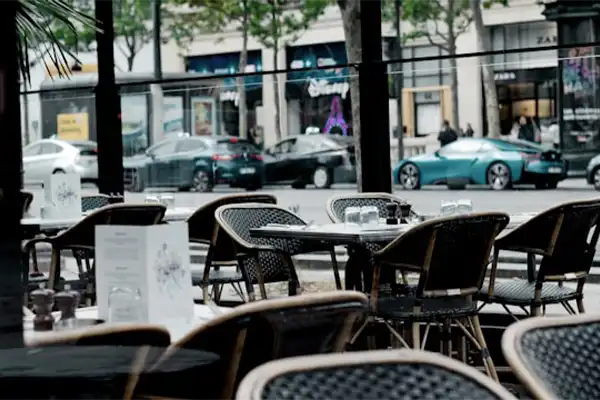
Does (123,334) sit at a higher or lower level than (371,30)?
lower

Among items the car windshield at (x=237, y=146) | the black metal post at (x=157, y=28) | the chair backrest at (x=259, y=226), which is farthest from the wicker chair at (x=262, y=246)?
the black metal post at (x=157, y=28)

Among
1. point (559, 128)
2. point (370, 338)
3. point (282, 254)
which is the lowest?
point (370, 338)

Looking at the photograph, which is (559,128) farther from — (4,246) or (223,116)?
(4,246)

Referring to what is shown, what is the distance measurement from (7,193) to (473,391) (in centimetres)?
97

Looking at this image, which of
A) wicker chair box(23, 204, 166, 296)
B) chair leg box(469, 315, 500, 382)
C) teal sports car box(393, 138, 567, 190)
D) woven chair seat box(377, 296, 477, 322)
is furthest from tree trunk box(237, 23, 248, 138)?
chair leg box(469, 315, 500, 382)

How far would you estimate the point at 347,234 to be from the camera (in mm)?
5379

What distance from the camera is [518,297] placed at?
5.68 metres

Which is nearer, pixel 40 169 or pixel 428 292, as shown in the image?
pixel 428 292

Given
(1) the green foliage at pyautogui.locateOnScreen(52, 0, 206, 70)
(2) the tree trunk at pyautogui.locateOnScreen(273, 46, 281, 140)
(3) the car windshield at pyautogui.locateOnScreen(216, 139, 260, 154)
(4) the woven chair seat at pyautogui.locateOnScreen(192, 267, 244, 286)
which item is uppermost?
(1) the green foliage at pyautogui.locateOnScreen(52, 0, 206, 70)

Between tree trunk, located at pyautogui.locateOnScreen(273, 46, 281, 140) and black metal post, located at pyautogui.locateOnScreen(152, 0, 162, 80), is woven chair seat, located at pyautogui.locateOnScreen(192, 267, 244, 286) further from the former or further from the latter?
black metal post, located at pyautogui.locateOnScreen(152, 0, 162, 80)

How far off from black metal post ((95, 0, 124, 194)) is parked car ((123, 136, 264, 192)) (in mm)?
1157

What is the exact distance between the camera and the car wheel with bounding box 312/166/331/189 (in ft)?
31.4

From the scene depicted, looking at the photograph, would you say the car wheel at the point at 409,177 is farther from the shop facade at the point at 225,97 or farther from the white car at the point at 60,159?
the white car at the point at 60,159

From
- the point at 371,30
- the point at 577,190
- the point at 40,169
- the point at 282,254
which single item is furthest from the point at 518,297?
the point at 40,169
